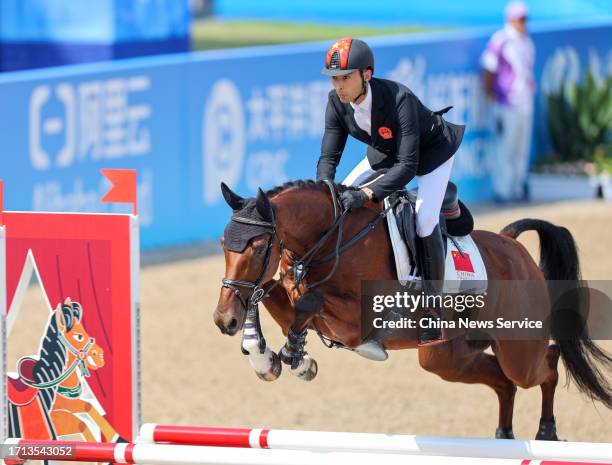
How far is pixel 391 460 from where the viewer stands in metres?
4.77

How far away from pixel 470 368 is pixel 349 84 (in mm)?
1813

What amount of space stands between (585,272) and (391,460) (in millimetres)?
6193

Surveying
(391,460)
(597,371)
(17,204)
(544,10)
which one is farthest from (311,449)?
(544,10)

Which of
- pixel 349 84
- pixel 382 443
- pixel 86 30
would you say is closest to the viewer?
pixel 382 443

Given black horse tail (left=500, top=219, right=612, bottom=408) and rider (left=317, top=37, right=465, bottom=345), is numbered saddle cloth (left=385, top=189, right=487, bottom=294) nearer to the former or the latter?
rider (left=317, top=37, right=465, bottom=345)

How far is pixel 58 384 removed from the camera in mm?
5785

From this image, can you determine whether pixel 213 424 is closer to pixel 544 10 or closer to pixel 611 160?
pixel 611 160

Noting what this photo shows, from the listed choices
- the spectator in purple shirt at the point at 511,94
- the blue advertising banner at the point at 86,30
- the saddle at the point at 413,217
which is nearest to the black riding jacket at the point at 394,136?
the saddle at the point at 413,217

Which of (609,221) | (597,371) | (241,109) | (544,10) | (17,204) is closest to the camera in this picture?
(597,371)

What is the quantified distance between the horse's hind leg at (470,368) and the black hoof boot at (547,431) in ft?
0.51

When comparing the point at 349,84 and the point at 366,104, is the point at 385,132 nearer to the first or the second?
the point at 366,104

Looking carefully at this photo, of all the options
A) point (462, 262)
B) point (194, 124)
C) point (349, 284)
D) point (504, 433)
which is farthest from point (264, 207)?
point (194, 124)
